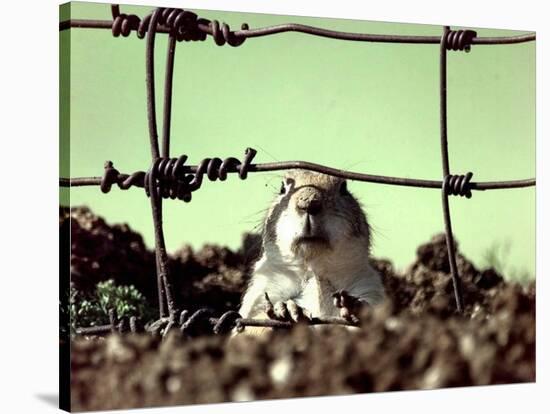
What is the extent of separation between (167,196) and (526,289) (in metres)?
2.20

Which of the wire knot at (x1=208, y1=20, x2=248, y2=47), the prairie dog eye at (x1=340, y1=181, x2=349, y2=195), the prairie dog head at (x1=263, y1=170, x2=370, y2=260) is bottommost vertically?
the prairie dog head at (x1=263, y1=170, x2=370, y2=260)

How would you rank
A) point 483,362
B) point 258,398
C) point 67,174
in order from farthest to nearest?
point 483,362
point 258,398
point 67,174

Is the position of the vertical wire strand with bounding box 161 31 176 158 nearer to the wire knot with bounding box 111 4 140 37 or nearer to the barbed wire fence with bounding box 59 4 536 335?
the barbed wire fence with bounding box 59 4 536 335

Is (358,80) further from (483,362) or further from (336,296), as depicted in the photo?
(483,362)

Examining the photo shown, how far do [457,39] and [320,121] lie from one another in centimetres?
89

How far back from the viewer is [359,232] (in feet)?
23.4

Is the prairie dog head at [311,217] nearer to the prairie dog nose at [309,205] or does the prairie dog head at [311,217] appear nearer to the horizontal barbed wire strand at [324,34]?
the prairie dog nose at [309,205]

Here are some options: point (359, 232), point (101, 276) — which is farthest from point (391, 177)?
point (101, 276)

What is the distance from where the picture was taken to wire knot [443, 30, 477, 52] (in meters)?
7.32

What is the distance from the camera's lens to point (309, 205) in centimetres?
701

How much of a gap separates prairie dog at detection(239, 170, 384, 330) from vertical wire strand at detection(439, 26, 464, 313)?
45 cm

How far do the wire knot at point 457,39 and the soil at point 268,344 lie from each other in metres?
0.98

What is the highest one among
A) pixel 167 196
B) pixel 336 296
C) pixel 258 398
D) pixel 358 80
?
pixel 358 80

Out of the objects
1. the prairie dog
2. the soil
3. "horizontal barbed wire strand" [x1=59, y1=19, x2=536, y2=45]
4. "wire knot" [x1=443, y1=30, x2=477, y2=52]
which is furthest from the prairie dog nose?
"wire knot" [x1=443, y1=30, x2=477, y2=52]
